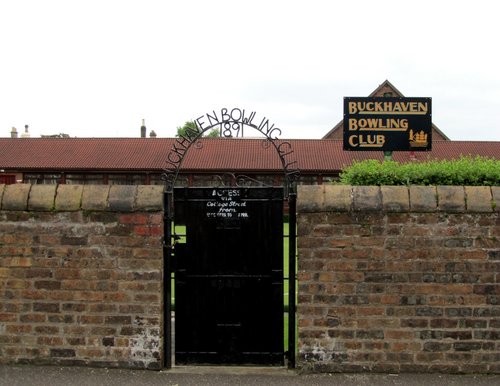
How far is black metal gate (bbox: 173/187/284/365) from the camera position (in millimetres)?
4711

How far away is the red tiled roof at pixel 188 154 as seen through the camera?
2916 centimetres

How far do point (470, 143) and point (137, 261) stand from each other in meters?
31.7

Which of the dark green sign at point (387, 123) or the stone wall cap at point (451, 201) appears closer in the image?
the stone wall cap at point (451, 201)

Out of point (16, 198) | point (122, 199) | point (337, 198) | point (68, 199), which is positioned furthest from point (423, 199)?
point (16, 198)

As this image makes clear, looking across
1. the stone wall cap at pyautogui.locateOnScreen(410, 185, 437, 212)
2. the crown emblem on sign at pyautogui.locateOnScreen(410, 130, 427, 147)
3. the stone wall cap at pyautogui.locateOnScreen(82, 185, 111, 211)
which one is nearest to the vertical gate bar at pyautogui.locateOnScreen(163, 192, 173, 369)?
the stone wall cap at pyautogui.locateOnScreen(82, 185, 111, 211)

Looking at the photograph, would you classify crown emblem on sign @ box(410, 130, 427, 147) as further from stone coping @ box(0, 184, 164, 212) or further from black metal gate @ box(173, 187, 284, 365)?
stone coping @ box(0, 184, 164, 212)

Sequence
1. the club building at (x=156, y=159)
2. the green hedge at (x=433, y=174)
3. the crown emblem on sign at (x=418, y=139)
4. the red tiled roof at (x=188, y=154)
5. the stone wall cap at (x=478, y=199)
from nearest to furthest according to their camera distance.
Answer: the stone wall cap at (x=478, y=199), the green hedge at (x=433, y=174), the crown emblem on sign at (x=418, y=139), the club building at (x=156, y=159), the red tiled roof at (x=188, y=154)

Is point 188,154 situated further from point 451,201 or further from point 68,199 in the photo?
point 451,201

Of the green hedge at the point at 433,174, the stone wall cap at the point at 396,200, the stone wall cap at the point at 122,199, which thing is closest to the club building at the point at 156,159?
the green hedge at the point at 433,174

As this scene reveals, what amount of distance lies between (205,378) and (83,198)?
1.85 meters

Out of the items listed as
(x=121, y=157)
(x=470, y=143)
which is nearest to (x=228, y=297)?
(x=121, y=157)

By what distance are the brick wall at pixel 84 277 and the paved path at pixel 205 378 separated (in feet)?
0.39

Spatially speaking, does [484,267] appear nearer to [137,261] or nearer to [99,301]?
[137,261]

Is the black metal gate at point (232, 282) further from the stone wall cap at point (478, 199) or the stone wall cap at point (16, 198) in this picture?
the stone wall cap at point (478, 199)
